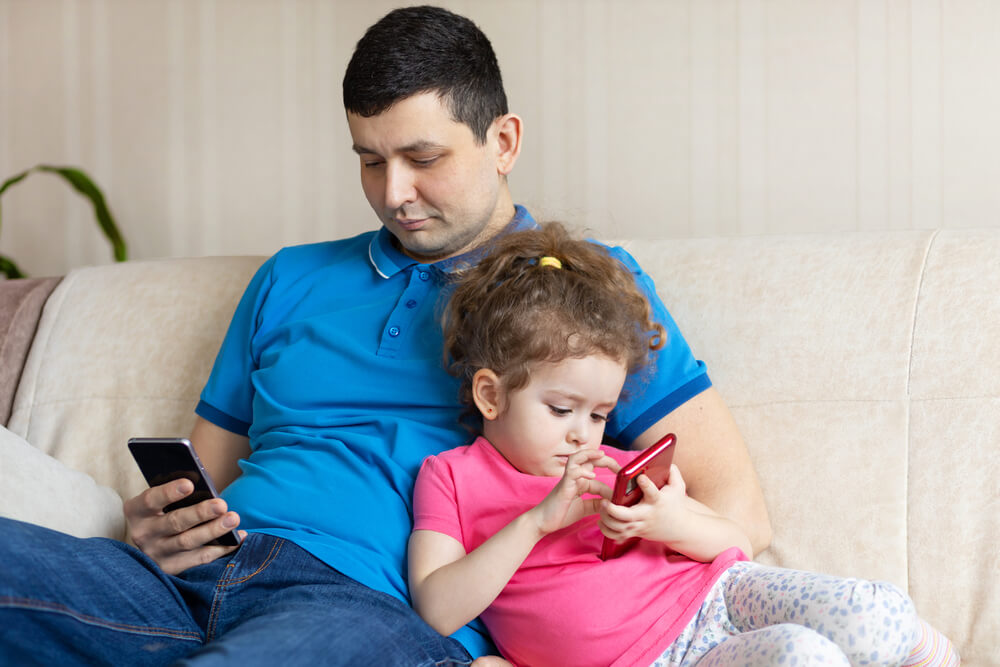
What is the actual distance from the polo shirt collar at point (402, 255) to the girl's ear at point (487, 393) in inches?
10.3

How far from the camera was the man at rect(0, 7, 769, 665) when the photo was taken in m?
1.13

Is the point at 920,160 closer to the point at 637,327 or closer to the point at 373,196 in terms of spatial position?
the point at 637,327

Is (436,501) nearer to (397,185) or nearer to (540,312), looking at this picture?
(540,312)

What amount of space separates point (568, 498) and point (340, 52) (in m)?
1.87

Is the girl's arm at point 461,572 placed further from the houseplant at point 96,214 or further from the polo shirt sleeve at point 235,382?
the houseplant at point 96,214

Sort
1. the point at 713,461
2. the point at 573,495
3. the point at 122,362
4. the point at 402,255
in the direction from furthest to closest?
the point at 122,362
the point at 402,255
the point at 713,461
the point at 573,495

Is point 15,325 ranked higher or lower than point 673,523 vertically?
higher

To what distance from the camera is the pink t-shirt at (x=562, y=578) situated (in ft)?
3.91

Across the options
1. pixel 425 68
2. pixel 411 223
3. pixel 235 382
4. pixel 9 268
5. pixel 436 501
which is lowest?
pixel 436 501

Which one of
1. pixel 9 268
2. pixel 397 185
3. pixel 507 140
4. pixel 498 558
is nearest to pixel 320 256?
pixel 397 185

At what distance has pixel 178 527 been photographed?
4.26ft

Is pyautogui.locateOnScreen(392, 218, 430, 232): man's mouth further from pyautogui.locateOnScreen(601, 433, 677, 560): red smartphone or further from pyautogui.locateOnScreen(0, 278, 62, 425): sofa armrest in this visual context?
pyautogui.locateOnScreen(0, 278, 62, 425): sofa armrest

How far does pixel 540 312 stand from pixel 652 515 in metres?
0.33

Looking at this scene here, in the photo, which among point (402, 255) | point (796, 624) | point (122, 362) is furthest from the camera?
point (122, 362)
